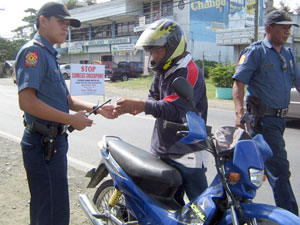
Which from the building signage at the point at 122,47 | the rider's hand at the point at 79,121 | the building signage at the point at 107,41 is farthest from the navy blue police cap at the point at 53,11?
the building signage at the point at 107,41

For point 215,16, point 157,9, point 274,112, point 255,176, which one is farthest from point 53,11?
point 157,9

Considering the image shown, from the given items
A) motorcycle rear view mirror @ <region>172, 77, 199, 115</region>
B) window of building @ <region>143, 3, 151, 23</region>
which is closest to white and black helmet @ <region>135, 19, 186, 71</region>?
motorcycle rear view mirror @ <region>172, 77, 199, 115</region>

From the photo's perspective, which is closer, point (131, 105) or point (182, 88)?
point (182, 88)

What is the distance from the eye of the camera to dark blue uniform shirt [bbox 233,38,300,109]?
131 inches

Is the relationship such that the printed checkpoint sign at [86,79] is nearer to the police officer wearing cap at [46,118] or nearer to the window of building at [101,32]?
the police officer wearing cap at [46,118]

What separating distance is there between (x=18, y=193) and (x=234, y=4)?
33572 mm

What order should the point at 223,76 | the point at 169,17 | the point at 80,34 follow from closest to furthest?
the point at 223,76
the point at 169,17
the point at 80,34

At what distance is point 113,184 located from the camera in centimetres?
291

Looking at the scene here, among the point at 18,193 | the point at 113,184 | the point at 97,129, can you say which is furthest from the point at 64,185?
the point at 97,129

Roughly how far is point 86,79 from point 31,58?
26.0 ft

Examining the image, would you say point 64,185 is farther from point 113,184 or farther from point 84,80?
point 84,80

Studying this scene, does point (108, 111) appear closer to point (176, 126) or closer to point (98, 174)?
point (98, 174)

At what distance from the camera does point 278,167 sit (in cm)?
317

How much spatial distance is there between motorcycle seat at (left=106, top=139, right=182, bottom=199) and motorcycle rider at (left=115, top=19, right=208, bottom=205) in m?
0.12
